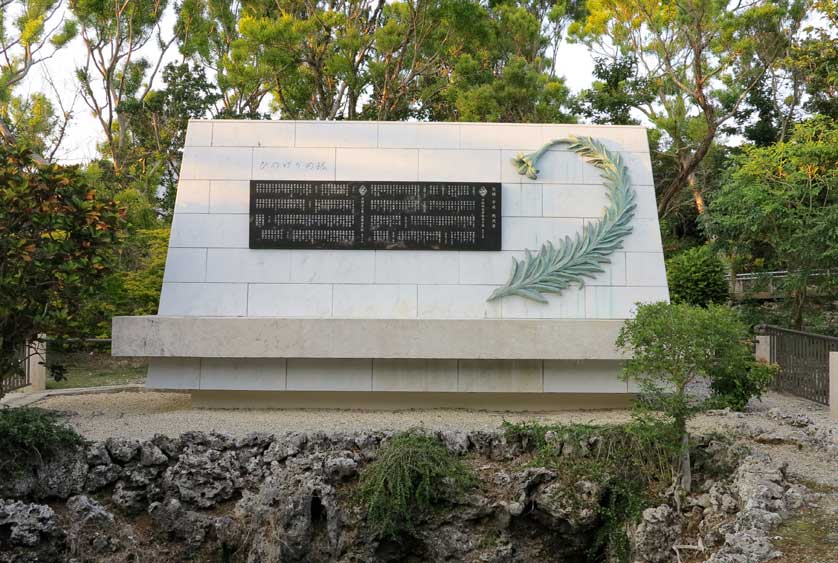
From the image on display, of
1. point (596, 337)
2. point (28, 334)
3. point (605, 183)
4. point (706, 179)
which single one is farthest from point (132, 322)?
point (706, 179)

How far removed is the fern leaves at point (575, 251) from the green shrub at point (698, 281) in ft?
17.6

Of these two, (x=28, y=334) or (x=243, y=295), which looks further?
(x=243, y=295)

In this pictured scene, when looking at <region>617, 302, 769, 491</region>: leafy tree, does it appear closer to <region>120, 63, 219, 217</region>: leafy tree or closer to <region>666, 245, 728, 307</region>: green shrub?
<region>666, 245, 728, 307</region>: green shrub

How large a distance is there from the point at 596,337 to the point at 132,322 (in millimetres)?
5145

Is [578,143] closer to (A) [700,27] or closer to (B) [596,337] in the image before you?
(B) [596,337]

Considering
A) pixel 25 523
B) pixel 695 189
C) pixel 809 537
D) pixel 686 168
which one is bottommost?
pixel 25 523

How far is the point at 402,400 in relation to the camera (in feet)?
30.0

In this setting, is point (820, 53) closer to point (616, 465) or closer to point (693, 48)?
point (693, 48)

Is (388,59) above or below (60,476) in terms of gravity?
above

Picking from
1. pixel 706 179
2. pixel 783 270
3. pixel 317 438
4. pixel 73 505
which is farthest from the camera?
pixel 706 179

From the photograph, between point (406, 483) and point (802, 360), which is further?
point (802, 360)

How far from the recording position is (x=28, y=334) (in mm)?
8141

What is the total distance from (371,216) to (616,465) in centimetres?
432

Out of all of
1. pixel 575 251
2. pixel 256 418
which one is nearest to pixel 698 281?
pixel 575 251
